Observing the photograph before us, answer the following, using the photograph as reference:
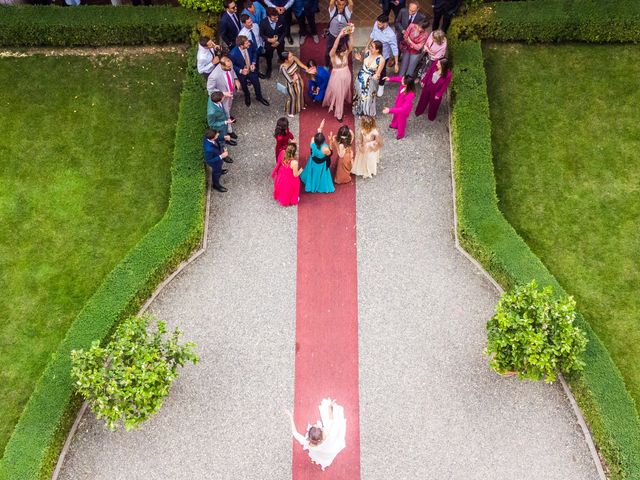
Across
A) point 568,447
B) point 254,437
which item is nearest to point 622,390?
point 568,447

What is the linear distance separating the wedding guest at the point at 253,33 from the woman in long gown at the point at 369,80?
2207 millimetres

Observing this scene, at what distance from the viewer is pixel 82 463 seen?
11.0 metres

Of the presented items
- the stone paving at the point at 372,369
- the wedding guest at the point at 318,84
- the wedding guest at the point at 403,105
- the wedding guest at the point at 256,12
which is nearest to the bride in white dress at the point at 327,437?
the stone paving at the point at 372,369

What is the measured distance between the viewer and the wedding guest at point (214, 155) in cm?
1225

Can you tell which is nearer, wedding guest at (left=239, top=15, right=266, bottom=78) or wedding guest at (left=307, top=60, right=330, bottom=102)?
wedding guest at (left=239, top=15, right=266, bottom=78)

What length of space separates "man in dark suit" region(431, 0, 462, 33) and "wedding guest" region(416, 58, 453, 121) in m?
1.56

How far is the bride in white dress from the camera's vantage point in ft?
33.1

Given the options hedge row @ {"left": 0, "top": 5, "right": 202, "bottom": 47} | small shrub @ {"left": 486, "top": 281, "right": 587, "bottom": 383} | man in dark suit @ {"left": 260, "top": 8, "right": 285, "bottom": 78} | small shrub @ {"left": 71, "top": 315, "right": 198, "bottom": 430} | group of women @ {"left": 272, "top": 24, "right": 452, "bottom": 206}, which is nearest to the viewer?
small shrub @ {"left": 71, "top": 315, "right": 198, "bottom": 430}

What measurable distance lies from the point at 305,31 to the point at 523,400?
987 cm

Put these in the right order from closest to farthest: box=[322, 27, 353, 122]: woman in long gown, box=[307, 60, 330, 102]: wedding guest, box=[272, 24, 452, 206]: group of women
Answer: box=[272, 24, 452, 206]: group of women < box=[322, 27, 353, 122]: woman in long gown < box=[307, 60, 330, 102]: wedding guest

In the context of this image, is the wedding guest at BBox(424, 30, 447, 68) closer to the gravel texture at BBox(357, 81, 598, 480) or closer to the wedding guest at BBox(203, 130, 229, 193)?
the gravel texture at BBox(357, 81, 598, 480)

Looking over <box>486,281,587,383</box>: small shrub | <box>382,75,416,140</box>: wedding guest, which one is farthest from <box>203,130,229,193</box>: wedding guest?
<box>486,281,587,383</box>: small shrub

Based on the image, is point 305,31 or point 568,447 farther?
point 305,31

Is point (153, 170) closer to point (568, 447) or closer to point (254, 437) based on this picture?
point (254, 437)
